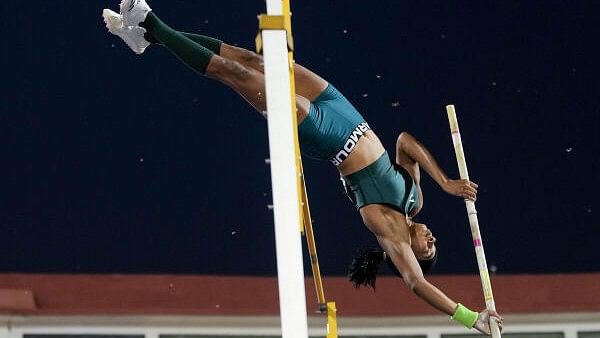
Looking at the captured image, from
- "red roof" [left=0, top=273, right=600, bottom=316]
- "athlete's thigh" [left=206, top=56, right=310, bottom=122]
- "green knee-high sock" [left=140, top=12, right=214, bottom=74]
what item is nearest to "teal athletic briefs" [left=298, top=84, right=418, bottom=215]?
"athlete's thigh" [left=206, top=56, right=310, bottom=122]

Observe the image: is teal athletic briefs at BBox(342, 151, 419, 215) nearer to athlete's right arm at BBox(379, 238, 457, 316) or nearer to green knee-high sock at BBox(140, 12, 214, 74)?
athlete's right arm at BBox(379, 238, 457, 316)

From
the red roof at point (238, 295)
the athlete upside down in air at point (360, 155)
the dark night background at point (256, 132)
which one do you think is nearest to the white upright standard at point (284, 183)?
the athlete upside down in air at point (360, 155)

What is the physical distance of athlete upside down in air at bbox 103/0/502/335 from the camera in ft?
13.8

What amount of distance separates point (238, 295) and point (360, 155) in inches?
65.3

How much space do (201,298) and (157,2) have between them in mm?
1733

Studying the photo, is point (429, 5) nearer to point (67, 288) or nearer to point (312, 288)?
point (312, 288)

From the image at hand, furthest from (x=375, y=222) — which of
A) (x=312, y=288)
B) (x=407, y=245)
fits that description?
(x=312, y=288)

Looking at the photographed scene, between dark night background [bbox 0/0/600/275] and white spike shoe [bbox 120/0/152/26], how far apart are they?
1956 millimetres

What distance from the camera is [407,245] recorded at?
15.1 feet

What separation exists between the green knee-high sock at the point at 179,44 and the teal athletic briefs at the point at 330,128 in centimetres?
50

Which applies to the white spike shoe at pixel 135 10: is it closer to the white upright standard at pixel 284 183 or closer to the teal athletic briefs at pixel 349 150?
the teal athletic briefs at pixel 349 150

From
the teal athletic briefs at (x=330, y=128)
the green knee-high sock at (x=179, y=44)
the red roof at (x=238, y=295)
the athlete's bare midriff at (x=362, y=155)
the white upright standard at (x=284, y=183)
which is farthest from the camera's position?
the red roof at (x=238, y=295)

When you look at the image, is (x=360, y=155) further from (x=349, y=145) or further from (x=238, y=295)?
(x=238, y=295)

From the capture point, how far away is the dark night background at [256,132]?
5965mm
